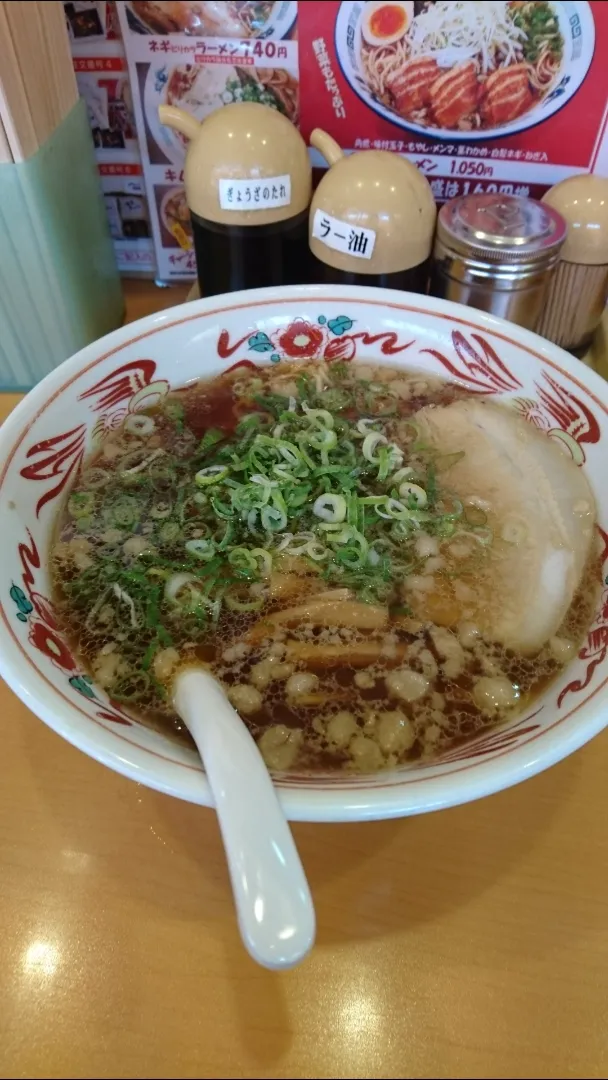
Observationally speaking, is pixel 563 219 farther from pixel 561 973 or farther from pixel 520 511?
pixel 561 973

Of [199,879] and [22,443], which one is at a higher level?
[22,443]

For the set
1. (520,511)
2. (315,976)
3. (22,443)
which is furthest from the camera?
(520,511)

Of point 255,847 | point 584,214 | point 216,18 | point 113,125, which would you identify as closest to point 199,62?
point 216,18

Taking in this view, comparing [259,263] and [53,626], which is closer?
[53,626]

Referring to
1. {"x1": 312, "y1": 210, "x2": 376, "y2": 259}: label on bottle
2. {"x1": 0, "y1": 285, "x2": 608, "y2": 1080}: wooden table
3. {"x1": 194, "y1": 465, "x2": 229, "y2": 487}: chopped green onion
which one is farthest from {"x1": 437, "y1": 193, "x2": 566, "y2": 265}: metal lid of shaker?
{"x1": 0, "y1": 285, "x2": 608, "y2": 1080}: wooden table

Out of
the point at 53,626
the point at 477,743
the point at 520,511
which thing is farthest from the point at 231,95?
the point at 477,743

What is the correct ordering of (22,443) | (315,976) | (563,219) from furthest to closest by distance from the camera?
(563,219) < (22,443) < (315,976)

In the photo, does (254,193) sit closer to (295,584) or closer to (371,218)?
(371,218)
